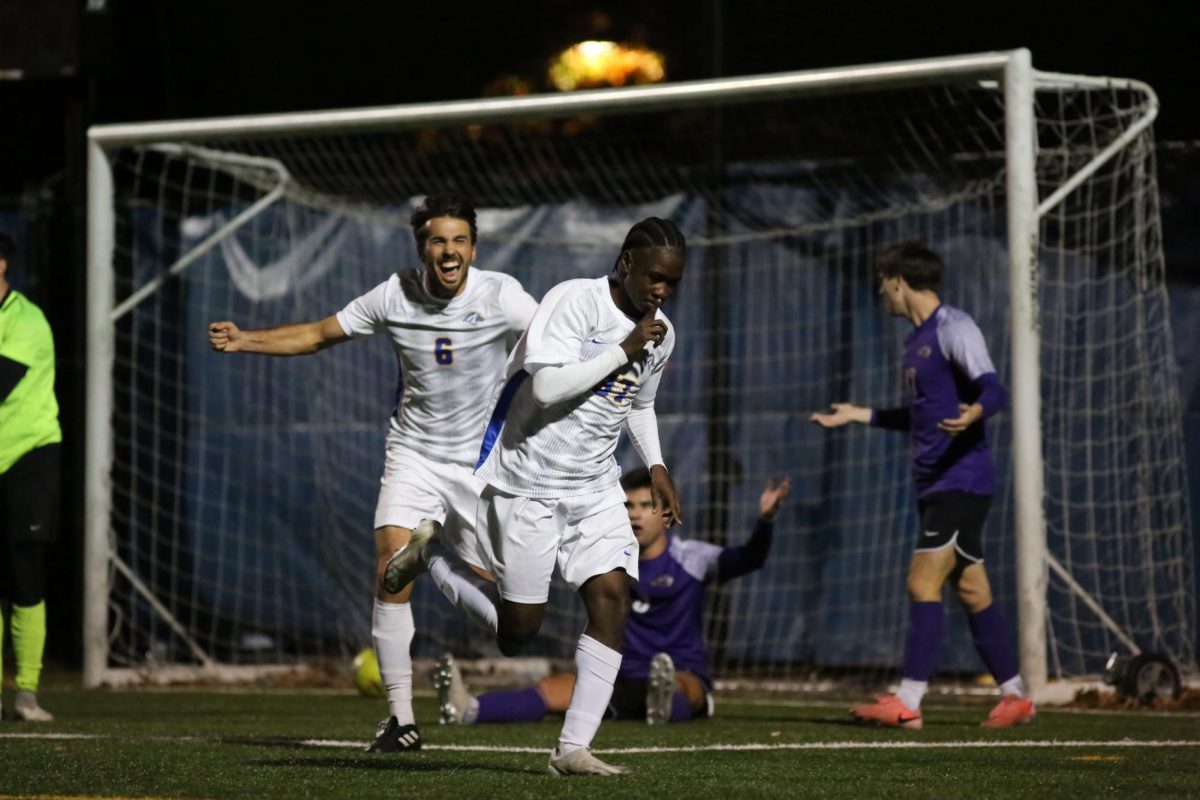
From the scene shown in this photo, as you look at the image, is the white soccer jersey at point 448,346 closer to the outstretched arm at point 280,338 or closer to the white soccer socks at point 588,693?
the outstretched arm at point 280,338

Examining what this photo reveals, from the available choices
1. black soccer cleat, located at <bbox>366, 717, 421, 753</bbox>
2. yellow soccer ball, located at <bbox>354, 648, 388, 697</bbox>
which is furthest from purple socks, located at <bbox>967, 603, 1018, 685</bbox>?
yellow soccer ball, located at <bbox>354, 648, 388, 697</bbox>

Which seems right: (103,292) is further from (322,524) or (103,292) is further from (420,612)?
(420,612)

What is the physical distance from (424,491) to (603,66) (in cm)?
559

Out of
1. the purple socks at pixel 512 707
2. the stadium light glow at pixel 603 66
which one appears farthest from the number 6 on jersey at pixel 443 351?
the stadium light glow at pixel 603 66

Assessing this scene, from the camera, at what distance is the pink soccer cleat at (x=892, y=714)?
A: 7496 millimetres

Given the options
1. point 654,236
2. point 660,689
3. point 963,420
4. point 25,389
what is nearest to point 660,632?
point 660,689

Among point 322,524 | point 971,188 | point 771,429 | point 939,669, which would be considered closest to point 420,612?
point 322,524

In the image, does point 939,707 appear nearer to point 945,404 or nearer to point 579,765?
point 945,404

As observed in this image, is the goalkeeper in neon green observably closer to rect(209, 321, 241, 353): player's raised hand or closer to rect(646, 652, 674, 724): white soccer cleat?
rect(209, 321, 241, 353): player's raised hand

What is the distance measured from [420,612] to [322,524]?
0.84 m

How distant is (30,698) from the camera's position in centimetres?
777

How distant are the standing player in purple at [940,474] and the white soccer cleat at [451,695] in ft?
5.39

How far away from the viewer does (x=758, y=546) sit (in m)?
8.02

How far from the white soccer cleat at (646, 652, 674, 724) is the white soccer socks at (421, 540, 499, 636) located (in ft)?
5.70
